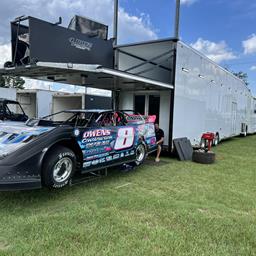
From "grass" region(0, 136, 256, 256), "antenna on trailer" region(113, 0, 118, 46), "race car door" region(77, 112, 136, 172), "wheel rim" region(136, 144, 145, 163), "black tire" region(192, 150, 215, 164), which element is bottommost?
"grass" region(0, 136, 256, 256)

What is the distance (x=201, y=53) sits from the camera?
390 inches

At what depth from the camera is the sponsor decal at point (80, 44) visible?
7600 mm

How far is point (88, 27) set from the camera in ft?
27.4

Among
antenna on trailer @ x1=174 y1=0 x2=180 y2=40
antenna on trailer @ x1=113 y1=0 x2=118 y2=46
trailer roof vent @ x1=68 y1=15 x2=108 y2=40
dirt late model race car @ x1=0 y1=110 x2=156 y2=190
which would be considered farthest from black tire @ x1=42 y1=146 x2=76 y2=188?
antenna on trailer @ x1=113 y1=0 x2=118 y2=46

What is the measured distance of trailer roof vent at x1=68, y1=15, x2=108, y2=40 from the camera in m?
7.91

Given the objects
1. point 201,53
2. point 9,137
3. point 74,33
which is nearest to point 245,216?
point 9,137

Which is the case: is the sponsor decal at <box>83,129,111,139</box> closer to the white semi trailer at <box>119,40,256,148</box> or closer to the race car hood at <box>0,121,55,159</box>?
the race car hood at <box>0,121,55,159</box>

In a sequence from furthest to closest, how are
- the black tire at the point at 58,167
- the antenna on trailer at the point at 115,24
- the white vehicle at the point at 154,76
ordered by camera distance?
the antenna on trailer at the point at 115,24
the white vehicle at the point at 154,76
the black tire at the point at 58,167

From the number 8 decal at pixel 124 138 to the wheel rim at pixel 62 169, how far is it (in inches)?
52.9

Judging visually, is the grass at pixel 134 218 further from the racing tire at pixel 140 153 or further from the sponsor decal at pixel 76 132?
the sponsor decal at pixel 76 132

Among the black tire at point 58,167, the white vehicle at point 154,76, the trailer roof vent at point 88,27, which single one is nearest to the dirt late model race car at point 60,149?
the black tire at point 58,167

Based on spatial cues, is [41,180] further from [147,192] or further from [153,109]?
[153,109]

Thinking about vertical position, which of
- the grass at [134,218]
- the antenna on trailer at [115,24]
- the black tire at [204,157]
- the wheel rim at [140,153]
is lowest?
the grass at [134,218]

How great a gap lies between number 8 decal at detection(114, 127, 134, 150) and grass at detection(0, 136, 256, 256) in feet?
2.59
